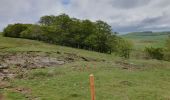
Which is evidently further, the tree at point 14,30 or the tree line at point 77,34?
the tree at point 14,30

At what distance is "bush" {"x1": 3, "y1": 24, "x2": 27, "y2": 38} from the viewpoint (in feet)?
272

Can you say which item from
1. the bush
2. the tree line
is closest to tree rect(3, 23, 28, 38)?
the bush

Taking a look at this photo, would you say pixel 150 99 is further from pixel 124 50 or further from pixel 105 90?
pixel 124 50

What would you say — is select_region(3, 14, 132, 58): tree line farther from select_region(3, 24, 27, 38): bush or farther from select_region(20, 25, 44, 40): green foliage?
select_region(3, 24, 27, 38): bush

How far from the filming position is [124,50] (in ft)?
302

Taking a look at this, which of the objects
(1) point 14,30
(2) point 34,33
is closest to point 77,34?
(2) point 34,33

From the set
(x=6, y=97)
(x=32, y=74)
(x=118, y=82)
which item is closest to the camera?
(x=6, y=97)

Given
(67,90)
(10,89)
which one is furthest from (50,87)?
(10,89)

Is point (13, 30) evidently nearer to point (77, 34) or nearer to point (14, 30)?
point (14, 30)

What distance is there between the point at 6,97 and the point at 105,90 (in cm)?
619

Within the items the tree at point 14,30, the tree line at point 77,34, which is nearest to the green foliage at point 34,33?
the tree line at point 77,34

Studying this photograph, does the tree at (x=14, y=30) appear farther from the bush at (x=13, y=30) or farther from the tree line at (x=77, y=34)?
the tree line at (x=77, y=34)

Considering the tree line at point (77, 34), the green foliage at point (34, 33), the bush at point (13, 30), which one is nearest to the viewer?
the tree line at point (77, 34)

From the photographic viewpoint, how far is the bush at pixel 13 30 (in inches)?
3258
